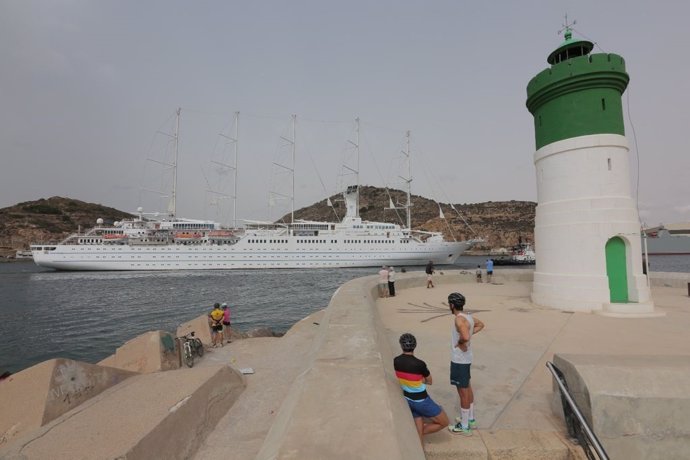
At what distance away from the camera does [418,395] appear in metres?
2.47

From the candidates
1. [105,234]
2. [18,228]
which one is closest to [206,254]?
[105,234]

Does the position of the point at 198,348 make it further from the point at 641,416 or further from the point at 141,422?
the point at 641,416

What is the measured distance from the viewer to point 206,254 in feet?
170

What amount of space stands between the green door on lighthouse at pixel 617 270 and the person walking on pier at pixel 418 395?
6.09 metres

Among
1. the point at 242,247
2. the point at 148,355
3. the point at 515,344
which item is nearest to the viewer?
the point at 515,344

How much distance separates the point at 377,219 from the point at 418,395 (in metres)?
118

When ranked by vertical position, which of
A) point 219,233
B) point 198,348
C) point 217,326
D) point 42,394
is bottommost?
point 198,348

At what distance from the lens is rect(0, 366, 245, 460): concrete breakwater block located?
2350 millimetres

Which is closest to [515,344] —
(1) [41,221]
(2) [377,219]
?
(2) [377,219]

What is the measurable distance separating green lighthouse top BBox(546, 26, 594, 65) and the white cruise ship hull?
45.7 metres

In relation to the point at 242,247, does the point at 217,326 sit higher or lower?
lower

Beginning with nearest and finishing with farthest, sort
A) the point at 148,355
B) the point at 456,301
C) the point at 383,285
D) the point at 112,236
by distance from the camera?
1. the point at 456,301
2. the point at 148,355
3. the point at 383,285
4. the point at 112,236

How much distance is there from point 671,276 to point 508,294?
4.96 m

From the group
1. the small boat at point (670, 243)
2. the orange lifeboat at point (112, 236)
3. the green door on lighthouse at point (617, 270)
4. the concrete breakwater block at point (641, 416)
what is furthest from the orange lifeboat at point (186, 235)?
the small boat at point (670, 243)
